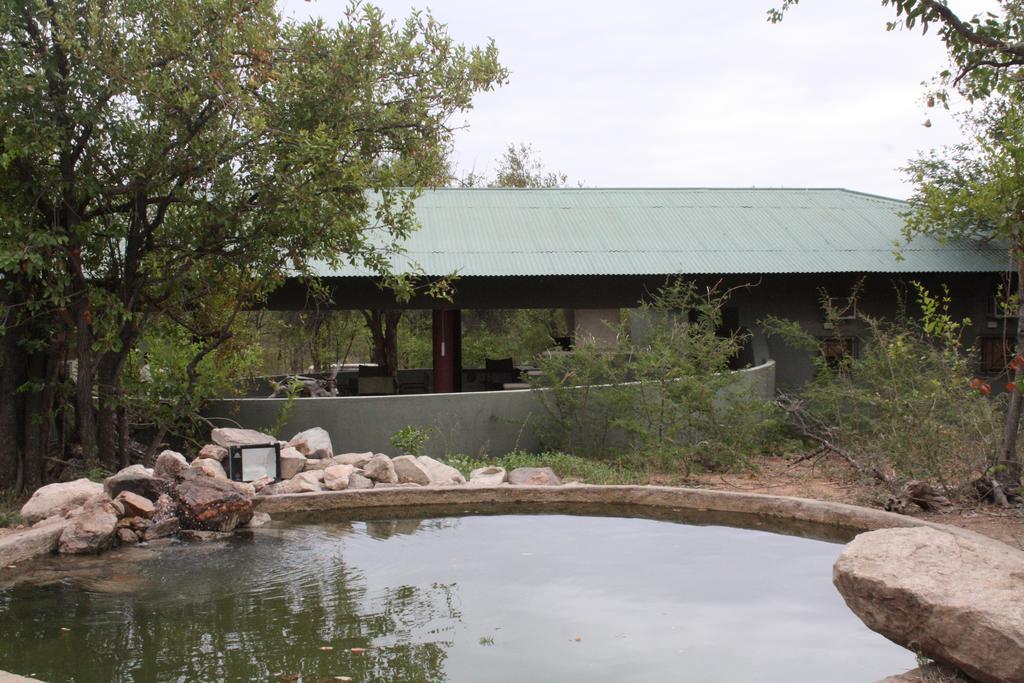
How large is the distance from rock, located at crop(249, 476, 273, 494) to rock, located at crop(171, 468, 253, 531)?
108 cm

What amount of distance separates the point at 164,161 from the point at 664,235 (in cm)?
1005

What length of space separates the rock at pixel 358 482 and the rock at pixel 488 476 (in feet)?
3.52

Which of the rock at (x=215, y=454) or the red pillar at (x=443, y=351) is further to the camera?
the red pillar at (x=443, y=351)

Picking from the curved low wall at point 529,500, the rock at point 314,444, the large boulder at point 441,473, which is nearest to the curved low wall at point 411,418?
the rock at point 314,444

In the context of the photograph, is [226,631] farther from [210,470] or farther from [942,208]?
[942,208]

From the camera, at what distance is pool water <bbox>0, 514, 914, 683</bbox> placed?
18.1 feet

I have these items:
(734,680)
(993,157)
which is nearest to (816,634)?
(734,680)

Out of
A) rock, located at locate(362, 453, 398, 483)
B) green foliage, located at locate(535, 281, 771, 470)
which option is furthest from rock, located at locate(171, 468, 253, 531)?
green foliage, located at locate(535, 281, 771, 470)

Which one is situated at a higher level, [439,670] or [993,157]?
[993,157]

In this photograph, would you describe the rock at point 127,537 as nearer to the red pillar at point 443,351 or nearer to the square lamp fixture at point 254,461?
the square lamp fixture at point 254,461

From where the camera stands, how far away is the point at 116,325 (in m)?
10.7

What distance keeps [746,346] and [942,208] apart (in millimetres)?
9732

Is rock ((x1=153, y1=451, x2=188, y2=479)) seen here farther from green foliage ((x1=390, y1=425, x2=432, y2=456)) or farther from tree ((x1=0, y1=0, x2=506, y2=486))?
green foliage ((x1=390, y1=425, x2=432, y2=456))

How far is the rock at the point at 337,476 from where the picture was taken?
1073 cm
